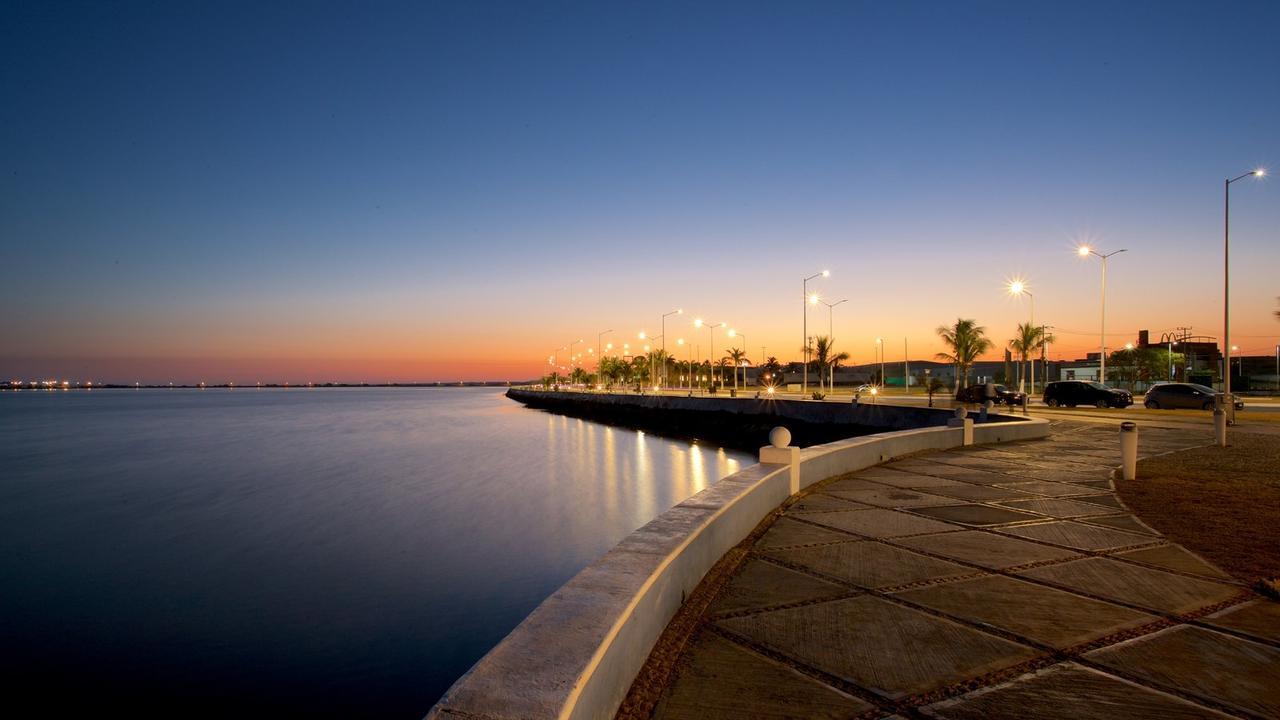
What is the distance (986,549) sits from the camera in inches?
290

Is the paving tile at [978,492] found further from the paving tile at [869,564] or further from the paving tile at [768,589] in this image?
the paving tile at [768,589]

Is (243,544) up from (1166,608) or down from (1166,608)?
down

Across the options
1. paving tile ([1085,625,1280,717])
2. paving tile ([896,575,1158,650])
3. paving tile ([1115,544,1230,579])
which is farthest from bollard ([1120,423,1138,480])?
paving tile ([1085,625,1280,717])

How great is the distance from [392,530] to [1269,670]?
2067cm

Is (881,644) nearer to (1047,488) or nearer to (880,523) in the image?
(880,523)

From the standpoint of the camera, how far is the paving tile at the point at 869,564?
6348 mm

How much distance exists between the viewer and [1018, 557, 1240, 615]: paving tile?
18.4 feet

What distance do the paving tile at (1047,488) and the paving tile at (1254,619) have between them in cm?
544

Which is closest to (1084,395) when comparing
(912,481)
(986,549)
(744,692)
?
(912,481)

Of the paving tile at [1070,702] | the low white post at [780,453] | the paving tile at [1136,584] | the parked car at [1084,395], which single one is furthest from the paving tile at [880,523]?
the parked car at [1084,395]

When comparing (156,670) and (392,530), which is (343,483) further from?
(156,670)

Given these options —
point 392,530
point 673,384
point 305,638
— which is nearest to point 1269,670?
point 305,638

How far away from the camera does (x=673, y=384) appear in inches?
7441

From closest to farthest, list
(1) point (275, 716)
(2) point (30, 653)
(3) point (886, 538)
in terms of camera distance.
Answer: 1. (3) point (886, 538)
2. (1) point (275, 716)
3. (2) point (30, 653)
